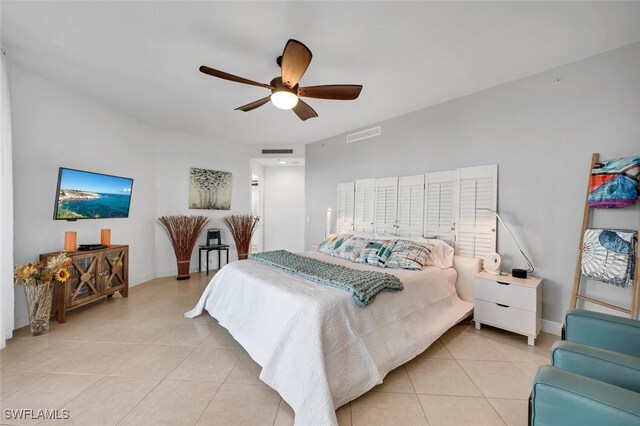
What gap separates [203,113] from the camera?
375 centimetres

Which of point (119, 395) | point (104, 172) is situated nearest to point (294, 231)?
point (104, 172)

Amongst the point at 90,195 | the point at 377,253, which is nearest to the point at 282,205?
the point at 90,195

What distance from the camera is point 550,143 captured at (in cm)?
255

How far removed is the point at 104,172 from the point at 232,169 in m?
2.18

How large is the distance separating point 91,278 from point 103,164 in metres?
1.56

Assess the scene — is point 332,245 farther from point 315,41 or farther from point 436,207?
point 315,41

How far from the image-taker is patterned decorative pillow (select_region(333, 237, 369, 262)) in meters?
3.19

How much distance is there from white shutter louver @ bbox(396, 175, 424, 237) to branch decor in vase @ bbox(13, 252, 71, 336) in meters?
3.99

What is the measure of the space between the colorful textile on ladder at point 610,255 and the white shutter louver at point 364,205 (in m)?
2.43

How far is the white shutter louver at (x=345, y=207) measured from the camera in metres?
4.47

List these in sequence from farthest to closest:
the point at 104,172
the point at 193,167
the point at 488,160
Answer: the point at 193,167, the point at 104,172, the point at 488,160

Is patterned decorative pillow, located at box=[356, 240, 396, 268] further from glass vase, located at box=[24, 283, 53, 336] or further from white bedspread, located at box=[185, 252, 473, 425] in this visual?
glass vase, located at box=[24, 283, 53, 336]

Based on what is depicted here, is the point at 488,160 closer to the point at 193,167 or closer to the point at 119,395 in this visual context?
the point at 119,395

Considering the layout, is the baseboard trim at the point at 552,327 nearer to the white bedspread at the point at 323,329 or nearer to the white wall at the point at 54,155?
the white bedspread at the point at 323,329
